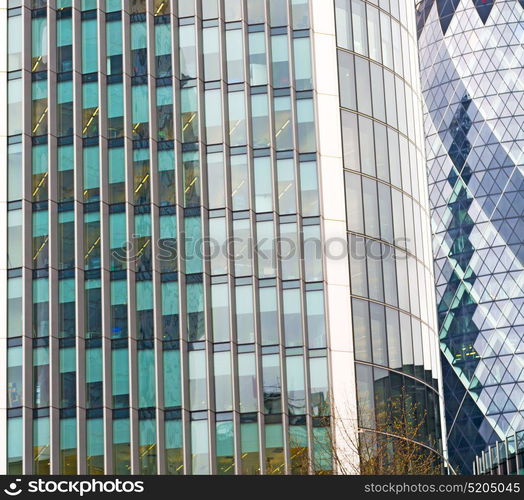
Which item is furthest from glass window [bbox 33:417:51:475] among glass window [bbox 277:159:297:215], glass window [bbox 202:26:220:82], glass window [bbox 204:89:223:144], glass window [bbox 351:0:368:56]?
glass window [bbox 351:0:368:56]

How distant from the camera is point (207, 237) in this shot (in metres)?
68.2

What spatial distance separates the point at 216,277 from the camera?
221ft

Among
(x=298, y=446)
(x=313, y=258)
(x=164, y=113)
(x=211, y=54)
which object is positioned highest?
(x=211, y=54)

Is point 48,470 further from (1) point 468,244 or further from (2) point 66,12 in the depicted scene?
(1) point 468,244

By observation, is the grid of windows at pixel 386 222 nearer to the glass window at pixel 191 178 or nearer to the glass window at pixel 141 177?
the glass window at pixel 191 178

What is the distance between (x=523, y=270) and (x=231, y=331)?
3681 inches

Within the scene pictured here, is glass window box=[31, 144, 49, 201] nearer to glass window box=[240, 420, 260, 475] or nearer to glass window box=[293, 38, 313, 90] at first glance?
glass window box=[293, 38, 313, 90]

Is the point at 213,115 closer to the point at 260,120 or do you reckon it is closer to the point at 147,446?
the point at 260,120

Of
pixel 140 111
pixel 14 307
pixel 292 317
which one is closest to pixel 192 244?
pixel 292 317

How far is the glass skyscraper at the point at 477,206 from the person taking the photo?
150500 mm

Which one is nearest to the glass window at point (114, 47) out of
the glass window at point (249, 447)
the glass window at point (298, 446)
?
the glass window at point (249, 447)

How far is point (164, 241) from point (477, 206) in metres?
94.4

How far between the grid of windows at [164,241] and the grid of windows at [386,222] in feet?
6.40
